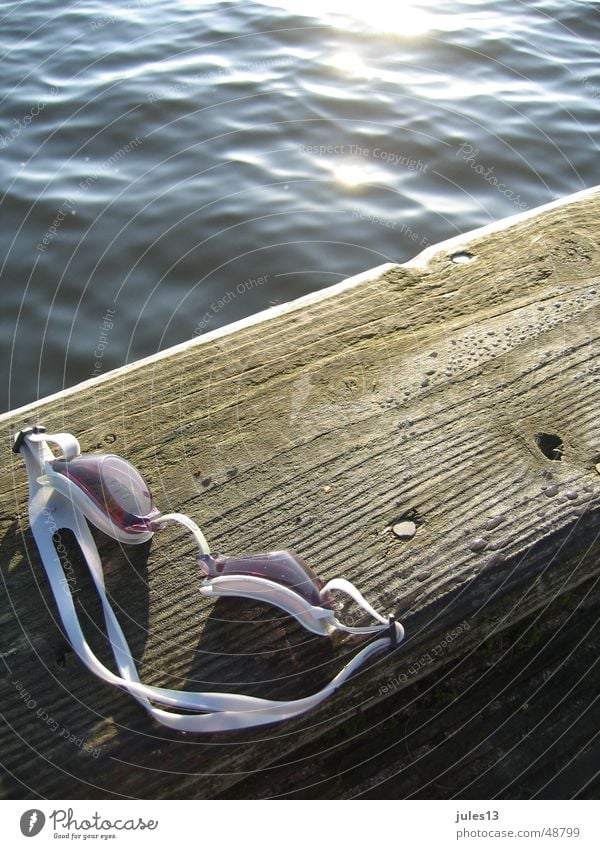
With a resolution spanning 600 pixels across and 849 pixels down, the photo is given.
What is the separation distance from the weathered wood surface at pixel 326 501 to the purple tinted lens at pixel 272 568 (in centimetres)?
6

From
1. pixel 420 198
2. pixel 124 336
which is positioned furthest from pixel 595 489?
pixel 420 198

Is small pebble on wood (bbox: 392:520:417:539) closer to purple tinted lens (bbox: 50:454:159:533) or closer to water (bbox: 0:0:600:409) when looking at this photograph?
purple tinted lens (bbox: 50:454:159:533)

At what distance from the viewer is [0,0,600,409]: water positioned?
5109mm

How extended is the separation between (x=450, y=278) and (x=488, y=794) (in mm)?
1591

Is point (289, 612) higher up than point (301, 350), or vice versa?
point (301, 350)

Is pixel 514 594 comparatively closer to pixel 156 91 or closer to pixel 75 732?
pixel 75 732

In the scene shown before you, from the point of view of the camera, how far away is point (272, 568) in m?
1.90

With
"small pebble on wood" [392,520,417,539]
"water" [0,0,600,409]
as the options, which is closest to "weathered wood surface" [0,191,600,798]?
"small pebble on wood" [392,520,417,539]

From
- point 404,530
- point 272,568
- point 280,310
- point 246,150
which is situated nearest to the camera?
point 272,568

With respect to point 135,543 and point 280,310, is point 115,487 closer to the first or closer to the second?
point 135,543

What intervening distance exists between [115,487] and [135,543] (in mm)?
149

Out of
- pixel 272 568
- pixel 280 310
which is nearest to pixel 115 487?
pixel 272 568

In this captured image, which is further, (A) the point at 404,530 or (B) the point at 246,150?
(B) the point at 246,150

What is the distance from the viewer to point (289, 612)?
6.07ft
